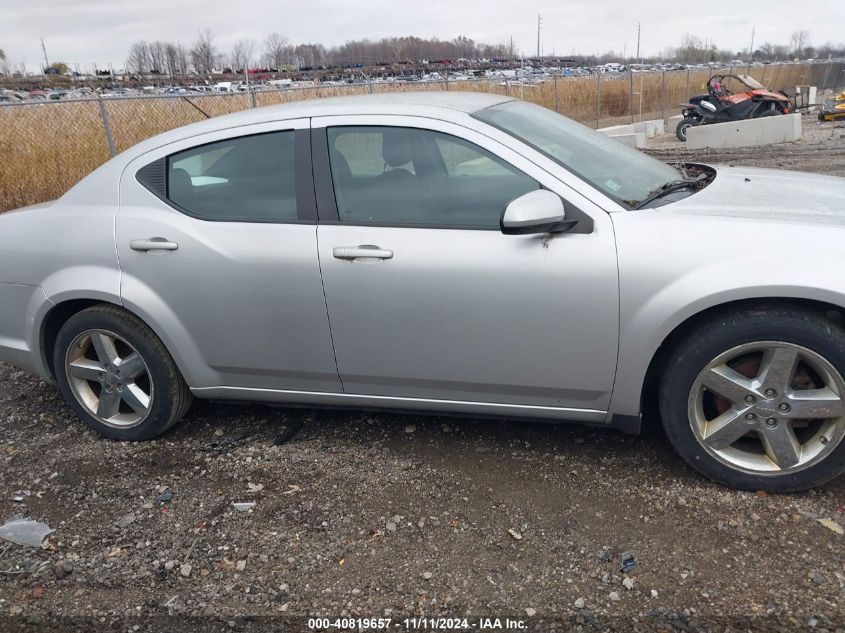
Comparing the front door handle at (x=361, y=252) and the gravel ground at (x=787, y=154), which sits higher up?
the front door handle at (x=361, y=252)

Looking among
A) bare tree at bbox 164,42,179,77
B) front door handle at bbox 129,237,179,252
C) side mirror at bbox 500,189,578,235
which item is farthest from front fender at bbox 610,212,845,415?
bare tree at bbox 164,42,179,77

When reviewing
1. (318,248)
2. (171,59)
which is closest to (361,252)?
(318,248)

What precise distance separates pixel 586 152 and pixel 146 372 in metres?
2.55

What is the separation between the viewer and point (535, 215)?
2818 millimetres

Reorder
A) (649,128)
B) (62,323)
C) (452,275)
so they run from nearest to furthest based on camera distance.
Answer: (452,275) < (62,323) < (649,128)

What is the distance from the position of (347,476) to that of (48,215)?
6.94 ft

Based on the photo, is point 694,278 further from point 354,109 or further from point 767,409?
point 354,109

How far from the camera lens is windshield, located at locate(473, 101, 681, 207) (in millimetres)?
3156

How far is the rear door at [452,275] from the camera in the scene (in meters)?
2.93

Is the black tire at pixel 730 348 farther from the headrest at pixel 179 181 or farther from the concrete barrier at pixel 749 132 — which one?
the concrete barrier at pixel 749 132

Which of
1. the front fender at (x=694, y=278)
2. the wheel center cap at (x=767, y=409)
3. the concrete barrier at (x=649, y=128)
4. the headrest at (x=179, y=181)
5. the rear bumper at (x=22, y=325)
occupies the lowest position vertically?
the concrete barrier at (x=649, y=128)

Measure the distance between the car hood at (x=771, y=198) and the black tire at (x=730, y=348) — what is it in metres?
0.43

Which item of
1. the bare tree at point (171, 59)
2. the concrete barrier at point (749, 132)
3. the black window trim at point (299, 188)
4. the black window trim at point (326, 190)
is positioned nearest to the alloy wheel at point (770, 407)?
the black window trim at point (326, 190)

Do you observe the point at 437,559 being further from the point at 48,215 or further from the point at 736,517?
the point at 48,215
